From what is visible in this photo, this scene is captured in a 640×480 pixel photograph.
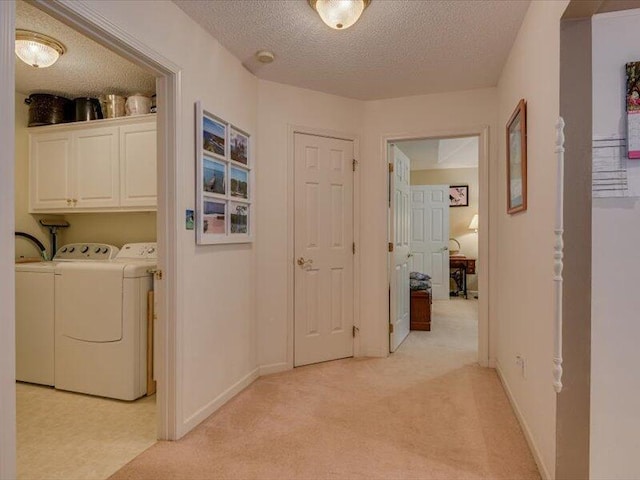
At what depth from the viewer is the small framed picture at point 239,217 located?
2480 millimetres

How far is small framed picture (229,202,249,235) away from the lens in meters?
2.48

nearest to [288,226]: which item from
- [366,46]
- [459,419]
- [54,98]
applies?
[366,46]

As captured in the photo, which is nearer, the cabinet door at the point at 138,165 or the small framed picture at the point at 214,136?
the small framed picture at the point at 214,136

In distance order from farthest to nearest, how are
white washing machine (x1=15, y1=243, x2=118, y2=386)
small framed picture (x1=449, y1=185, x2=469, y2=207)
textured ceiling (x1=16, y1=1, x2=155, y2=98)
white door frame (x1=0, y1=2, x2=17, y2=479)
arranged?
1. small framed picture (x1=449, y1=185, x2=469, y2=207)
2. white washing machine (x1=15, y1=243, x2=118, y2=386)
3. textured ceiling (x1=16, y1=1, x2=155, y2=98)
4. white door frame (x1=0, y1=2, x2=17, y2=479)

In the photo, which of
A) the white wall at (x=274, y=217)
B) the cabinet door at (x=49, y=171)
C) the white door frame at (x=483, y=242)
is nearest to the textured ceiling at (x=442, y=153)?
the white door frame at (x=483, y=242)

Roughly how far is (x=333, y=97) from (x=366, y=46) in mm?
841

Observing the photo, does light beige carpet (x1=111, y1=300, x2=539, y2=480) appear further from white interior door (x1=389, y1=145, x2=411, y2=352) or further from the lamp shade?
the lamp shade

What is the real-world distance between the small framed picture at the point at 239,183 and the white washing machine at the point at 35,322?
1444mm

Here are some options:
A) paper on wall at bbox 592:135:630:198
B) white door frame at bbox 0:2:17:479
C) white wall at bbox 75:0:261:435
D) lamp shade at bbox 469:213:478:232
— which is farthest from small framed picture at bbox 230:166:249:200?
lamp shade at bbox 469:213:478:232

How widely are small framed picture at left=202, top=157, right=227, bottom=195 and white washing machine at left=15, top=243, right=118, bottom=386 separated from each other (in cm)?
141

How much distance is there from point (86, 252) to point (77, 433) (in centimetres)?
160

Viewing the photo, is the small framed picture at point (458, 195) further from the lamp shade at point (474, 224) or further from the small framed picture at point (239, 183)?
the small framed picture at point (239, 183)

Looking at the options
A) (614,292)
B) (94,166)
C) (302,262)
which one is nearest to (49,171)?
(94,166)

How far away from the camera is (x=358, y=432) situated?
2.04m
